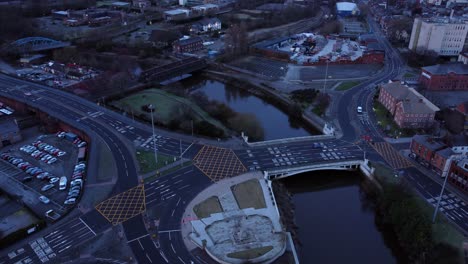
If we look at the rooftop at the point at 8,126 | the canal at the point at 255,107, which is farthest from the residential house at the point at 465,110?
the rooftop at the point at 8,126

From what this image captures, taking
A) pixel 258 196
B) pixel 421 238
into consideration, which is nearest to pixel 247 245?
pixel 258 196

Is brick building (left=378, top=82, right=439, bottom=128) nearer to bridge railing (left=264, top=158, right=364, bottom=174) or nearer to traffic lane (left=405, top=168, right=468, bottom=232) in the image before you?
traffic lane (left=405, top=168, right=468, bottom=232)

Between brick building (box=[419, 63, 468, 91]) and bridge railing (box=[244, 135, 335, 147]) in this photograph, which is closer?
bridge railing (box=[244, 135, 335, 147])

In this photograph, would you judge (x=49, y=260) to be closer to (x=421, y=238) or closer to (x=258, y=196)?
(x=258, y=196)

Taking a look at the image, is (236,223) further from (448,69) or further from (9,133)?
(448,69)

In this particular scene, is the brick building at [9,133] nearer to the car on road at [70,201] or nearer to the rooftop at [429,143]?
the car on road at [70,201]

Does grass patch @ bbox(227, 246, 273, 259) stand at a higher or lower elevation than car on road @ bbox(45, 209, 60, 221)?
lower

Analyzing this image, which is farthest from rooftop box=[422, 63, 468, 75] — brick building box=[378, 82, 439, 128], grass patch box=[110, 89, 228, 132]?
grass patch box=[110, 89, 228, 132]
